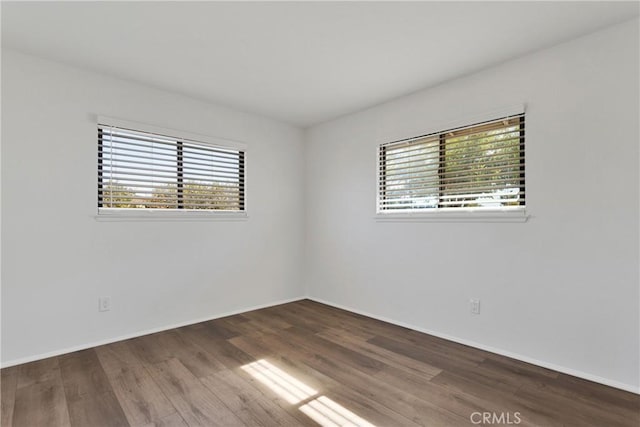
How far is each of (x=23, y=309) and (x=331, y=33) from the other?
3135mm

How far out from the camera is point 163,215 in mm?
3188

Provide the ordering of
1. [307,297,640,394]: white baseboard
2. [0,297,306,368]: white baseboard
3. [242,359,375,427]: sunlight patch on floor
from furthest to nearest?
[0,297,306,368]: white baseboard
[307,297,640,394]: white baseboard
[242,359,375,427]: sunlight patch on floor

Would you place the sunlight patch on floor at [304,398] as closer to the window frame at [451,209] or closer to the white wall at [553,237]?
the white wall at [553,237]

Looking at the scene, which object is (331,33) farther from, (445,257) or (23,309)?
(23,309)

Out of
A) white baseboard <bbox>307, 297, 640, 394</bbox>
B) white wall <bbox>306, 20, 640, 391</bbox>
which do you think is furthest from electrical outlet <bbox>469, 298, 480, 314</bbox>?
white baseboard <bbox>307, 297, 640, 394</bbox>

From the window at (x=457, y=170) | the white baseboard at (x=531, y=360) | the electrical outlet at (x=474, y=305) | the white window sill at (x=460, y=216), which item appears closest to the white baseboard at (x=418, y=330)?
the white baseboard at (x=531, y=360)

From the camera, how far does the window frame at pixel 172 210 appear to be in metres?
2.85

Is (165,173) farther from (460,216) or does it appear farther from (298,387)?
(460,216)

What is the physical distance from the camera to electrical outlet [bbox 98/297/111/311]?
281cm

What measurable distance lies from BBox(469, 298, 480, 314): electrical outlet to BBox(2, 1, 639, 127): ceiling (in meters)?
2.01

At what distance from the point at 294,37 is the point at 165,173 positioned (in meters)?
1.90

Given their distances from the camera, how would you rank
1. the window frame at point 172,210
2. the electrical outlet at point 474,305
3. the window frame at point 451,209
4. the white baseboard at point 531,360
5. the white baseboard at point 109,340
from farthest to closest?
the window frame at point 172,210 < the electrical outlet at point 474,305 < the window frame at point 451,209 < the white baseboard at point 109,340 < the white baseboard at point 531,360

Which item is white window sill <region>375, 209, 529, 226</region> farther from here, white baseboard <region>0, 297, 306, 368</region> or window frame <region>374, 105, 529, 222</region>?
white baseboard <region>0, 297, 306, 368</region>

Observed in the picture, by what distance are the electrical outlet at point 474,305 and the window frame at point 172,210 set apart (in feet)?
8.44
